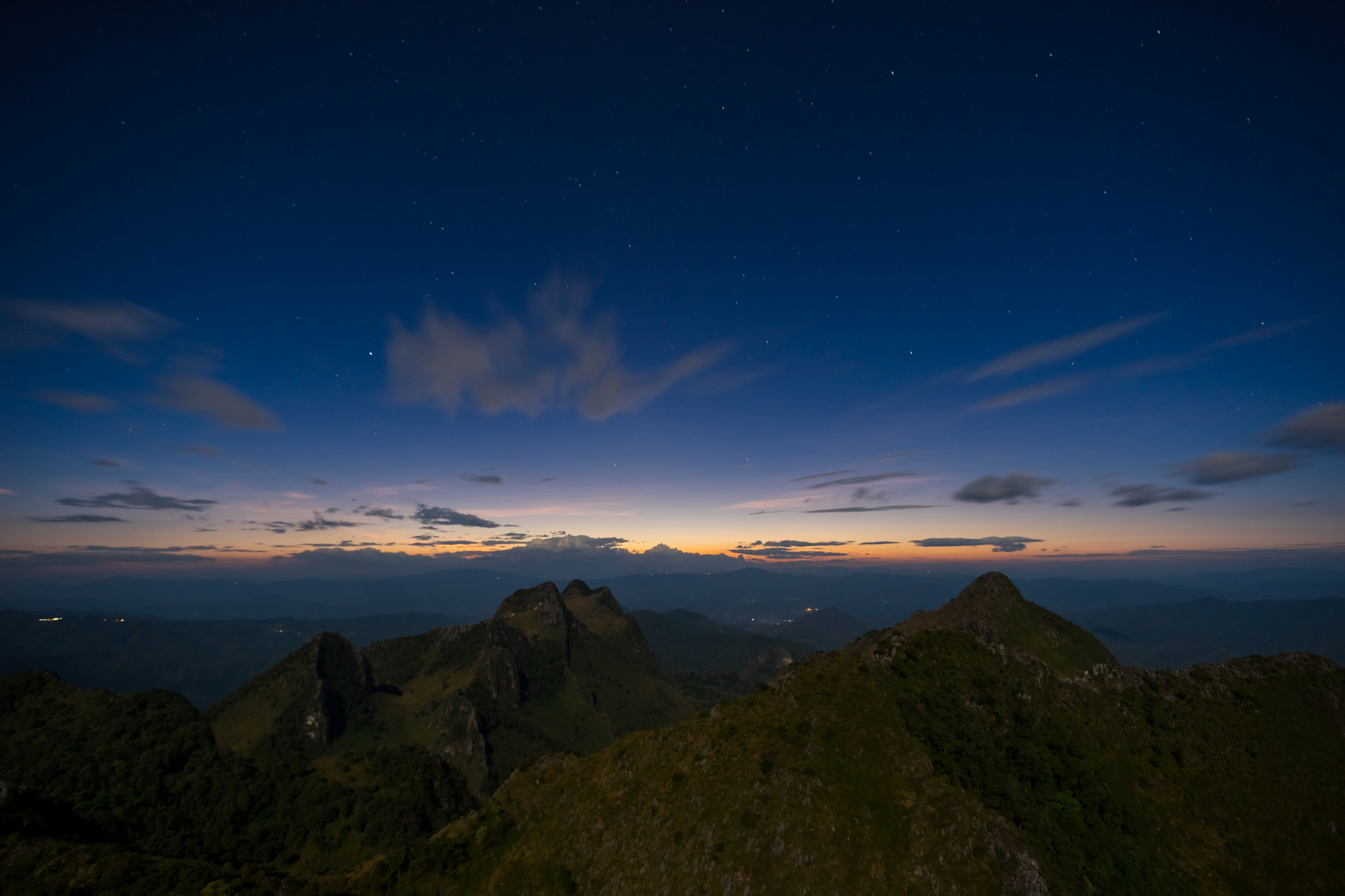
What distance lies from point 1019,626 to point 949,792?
418ft

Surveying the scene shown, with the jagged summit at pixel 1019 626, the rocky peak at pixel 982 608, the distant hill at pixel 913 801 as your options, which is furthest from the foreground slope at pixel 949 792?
the rocky peak at pixel 982 608

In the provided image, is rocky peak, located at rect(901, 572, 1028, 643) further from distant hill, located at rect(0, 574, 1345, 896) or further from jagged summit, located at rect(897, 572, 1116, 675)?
distant hill, located at rect(0, 574, 1345, 896)

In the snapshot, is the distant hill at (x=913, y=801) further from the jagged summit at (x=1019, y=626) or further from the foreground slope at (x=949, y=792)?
the jagged summit at (x=1019, y=626)

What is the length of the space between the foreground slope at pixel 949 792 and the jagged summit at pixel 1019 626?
5691 cm

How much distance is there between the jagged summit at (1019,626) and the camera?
14275 cm

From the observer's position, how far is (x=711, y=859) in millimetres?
57281

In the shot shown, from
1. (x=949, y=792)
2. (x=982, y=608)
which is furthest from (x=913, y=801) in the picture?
(x=982, y=608)

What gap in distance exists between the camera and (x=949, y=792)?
55719 mm

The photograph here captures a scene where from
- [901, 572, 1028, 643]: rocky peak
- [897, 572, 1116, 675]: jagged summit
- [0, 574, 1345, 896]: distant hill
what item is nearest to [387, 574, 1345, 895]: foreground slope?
[0, 574, 1345, 896]: distant hill

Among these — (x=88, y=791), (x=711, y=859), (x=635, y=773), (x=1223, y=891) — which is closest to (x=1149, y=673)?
(x=1223, y=891)

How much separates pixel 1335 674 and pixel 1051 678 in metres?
63.3

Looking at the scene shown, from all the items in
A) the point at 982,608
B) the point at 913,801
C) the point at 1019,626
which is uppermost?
the point at 982,608

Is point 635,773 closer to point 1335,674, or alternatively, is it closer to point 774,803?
point 774,803

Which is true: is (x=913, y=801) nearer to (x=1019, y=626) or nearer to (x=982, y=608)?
(x=1019, y=626)
